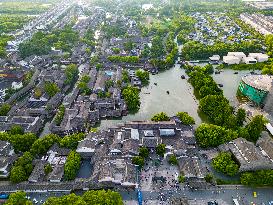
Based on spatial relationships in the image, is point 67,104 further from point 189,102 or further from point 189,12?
point 189,12

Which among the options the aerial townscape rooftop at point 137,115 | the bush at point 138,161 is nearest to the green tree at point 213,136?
the aerial townscape rooftop at point 137,115

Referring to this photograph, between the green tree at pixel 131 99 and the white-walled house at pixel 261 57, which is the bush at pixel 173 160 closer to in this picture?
the green tree at pixel 131 99

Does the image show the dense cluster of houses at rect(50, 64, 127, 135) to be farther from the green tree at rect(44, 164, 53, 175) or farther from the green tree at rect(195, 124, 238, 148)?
the green tree at rect(195, 124, 238, 148)

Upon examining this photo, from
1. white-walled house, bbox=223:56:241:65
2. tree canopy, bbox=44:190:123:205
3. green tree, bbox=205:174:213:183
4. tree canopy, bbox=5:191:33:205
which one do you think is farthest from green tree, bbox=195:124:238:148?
white-walled house, bbox=223:56:241:65

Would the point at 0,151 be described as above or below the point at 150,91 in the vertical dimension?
above

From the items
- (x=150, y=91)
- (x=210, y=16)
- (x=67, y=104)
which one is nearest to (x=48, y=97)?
(x=67, y=104)
